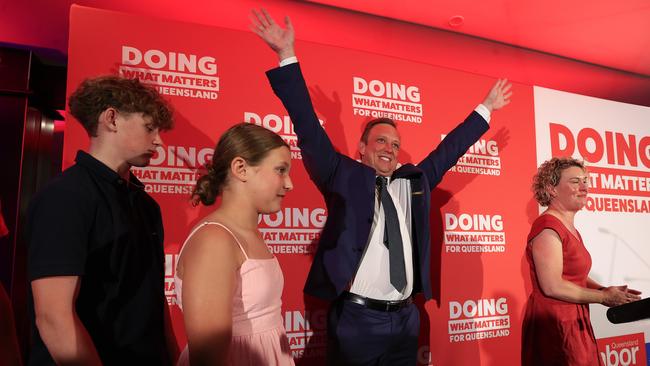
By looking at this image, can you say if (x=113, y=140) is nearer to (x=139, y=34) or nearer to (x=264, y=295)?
(x=264, y=295)

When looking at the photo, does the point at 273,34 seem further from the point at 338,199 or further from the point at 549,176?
the point at 549,176

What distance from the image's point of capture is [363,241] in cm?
220

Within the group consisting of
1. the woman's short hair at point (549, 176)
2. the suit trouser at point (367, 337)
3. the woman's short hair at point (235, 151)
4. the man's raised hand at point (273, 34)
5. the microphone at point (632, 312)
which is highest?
the man's raised hand at point (273, 34)

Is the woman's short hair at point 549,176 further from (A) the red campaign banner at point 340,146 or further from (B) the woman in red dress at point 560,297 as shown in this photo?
(A) the red campaign banner at point 340,146

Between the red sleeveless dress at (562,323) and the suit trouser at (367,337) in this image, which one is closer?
the suit trouser at (367,337)

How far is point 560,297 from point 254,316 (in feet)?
5.80

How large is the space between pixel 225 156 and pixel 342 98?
1712 millimetres

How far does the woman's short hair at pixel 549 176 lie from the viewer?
2.72m

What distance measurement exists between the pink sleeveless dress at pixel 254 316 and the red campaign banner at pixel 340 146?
1.27 meters

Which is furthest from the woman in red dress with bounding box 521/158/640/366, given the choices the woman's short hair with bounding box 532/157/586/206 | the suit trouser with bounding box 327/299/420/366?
the suit trouser with bounding box 327/299/420/366

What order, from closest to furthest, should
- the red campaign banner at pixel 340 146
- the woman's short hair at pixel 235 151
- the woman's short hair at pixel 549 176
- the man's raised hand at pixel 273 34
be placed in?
the woman's short hair at pixel 235 151, the man's raised hand at pixel 273 34, the red campaign banner at pixel 340 146, the woman's short hair at pixel 549 176

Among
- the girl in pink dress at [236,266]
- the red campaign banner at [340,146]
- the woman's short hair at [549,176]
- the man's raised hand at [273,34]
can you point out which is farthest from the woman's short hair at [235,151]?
the woman's short hair at [549,176]

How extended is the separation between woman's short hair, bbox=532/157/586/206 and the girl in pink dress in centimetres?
196

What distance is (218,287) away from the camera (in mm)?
1103
